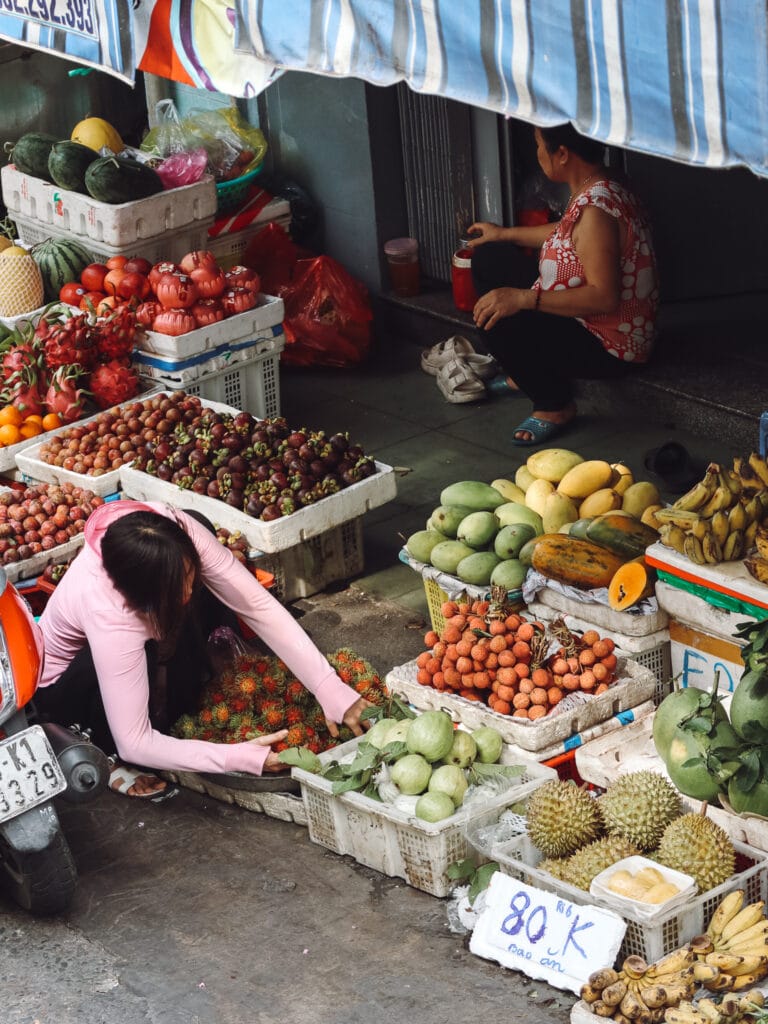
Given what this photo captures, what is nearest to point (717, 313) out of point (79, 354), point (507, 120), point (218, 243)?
point (507, 120)

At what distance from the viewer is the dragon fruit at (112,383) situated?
675cm

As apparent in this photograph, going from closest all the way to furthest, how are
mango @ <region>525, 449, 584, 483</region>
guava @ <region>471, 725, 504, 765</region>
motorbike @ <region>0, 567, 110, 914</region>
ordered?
motorbike @ <region>0, 567, 110, 914</region>
guava @ <region>471, 725, 504, 765</region>
mango @ <region>525, 449, 584, 483</region>

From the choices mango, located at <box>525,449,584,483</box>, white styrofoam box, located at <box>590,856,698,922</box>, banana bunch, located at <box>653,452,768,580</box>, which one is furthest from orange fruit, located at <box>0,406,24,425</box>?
white styrofoam box, located at <box>590,856,698,922</box>

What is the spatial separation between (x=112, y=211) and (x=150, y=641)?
3.31 m

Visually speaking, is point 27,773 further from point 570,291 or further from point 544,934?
point 570,291

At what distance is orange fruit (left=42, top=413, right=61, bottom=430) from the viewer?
263 inches

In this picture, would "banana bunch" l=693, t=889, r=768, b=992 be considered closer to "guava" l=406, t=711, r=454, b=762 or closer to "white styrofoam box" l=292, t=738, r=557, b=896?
"white styrofoam box" l=292, t=738, r=557, b=896

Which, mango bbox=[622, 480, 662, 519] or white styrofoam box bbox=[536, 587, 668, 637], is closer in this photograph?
white styrofoam box bbox=[536, 587, 668, 637]

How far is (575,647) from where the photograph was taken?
474 cm

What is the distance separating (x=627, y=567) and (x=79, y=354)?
115 inches

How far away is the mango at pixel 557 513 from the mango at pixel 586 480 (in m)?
0.06

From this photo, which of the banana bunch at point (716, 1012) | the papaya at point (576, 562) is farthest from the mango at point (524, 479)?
the banana bunch at point (716, 1012)

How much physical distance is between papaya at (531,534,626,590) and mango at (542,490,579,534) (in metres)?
0.33

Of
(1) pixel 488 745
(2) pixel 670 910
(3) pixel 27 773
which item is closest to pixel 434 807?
(1) pixel 488 745
